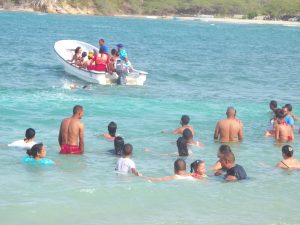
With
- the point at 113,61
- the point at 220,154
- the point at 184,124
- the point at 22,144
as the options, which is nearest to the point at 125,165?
the point at 220,154

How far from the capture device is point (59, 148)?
14.2 metres

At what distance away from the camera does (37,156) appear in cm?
1229

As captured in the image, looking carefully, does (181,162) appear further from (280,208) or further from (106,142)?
(106,142)

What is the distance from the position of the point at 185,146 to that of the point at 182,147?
70 mm

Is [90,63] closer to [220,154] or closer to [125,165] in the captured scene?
[125,165]

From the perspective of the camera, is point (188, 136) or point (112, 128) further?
point (112, 128)

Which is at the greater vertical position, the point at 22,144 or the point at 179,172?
the point at 22,144

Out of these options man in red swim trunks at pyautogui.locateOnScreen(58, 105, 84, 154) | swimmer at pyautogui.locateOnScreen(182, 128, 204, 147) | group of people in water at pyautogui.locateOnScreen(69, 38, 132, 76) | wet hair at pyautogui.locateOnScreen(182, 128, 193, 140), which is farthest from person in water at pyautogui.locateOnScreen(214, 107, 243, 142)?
group of people in water at pyautogui.locateOnScreen(69, 38, 132, 76)

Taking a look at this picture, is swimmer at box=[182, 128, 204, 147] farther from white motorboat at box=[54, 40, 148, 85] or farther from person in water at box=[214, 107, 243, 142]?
white motorboat at box=[54, 40, 148, 85]

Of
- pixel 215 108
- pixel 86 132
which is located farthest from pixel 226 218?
pixel 215 108

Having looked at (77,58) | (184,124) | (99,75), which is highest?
Answer: (77,58)

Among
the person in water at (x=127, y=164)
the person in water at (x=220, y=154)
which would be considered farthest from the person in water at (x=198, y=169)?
the person in water at (x=127, y=164)

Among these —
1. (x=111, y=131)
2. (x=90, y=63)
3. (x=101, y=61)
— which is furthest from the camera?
(x=90, y=63)

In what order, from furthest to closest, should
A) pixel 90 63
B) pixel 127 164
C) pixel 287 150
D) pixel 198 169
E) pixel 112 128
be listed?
1. pixel 90 63
2. pixel 112 128
3. pixel 287 150
4. pixel 127 164
5. pixel 198 169
